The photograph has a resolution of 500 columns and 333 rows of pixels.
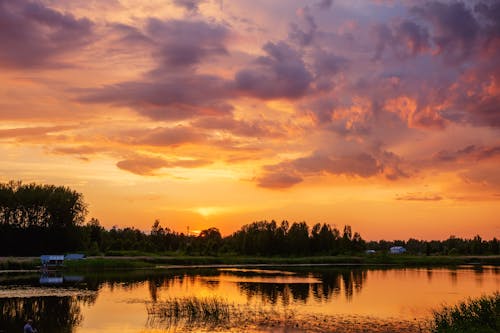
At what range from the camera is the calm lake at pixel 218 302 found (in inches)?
2002

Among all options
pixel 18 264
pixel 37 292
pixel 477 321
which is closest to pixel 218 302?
pixel 37 292

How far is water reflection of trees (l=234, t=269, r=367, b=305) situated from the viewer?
7362 centimetres

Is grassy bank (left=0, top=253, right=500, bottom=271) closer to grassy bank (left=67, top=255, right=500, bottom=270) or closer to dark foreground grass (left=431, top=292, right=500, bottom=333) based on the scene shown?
grassy bank (left=67, top=255, right=500, bottom=270)

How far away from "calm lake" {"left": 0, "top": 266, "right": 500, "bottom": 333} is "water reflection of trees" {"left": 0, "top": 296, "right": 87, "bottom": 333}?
80 millimetres

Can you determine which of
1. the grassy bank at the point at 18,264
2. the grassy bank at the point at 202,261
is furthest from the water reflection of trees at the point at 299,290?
the grassy bank at the point at 18,264

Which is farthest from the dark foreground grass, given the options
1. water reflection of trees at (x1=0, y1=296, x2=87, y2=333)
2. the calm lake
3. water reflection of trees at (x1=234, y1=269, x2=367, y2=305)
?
water reflection of trees at (x1=0, y1=296, x2=87, y2=333)

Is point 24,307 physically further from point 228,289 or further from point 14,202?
point 14,202

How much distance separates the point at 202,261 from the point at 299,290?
251 feet

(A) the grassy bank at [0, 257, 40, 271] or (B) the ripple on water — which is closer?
(B) the ripple on water

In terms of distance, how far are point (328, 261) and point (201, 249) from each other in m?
42.9

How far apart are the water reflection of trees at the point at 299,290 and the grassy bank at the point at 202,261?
42780 millimetres

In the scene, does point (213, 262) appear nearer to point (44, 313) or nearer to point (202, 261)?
point (202, 261)

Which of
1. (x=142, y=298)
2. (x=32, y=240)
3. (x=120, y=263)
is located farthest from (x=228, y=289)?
(x=32, y=240)

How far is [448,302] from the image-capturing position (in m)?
73.3
